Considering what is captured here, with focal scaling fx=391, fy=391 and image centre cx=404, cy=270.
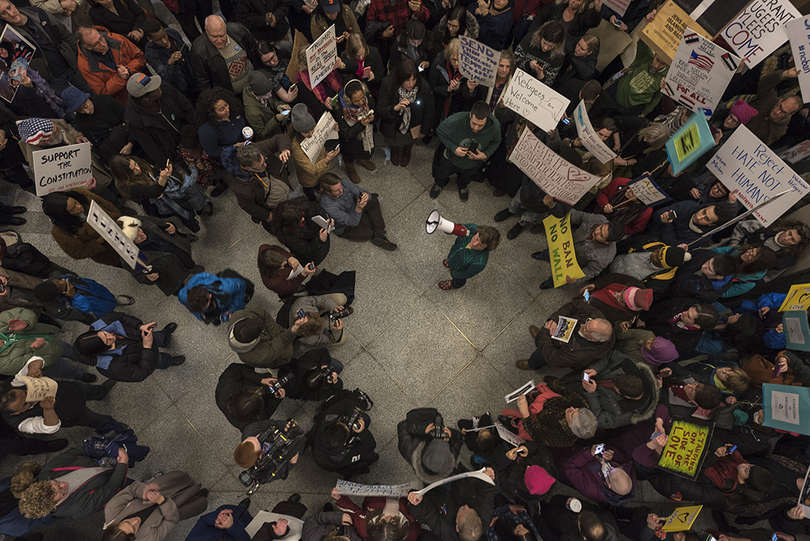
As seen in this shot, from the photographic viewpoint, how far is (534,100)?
4.42 m

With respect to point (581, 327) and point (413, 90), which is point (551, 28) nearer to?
point (413, 90)

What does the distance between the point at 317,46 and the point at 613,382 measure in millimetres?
4802

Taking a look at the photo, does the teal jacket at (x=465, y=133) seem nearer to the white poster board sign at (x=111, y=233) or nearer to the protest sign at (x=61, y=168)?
the white poster board sign at (x=111, y=233)

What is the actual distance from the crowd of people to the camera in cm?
3

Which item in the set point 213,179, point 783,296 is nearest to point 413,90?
point 213,179

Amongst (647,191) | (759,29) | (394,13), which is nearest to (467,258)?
(647,191)

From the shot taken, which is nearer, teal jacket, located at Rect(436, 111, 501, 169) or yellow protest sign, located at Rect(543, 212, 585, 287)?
yellow protest sign, located at Rect(543, 212, 585, 287)

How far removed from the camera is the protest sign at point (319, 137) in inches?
180

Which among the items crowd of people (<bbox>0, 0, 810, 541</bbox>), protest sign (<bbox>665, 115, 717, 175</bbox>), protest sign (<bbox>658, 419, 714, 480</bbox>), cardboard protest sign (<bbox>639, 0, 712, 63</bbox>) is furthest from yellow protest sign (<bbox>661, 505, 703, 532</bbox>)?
cardboard protest sign (<bbox>639, 0, 712, 63</bbox>)

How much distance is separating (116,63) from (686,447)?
7966 millimetres

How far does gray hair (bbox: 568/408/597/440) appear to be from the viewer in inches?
139

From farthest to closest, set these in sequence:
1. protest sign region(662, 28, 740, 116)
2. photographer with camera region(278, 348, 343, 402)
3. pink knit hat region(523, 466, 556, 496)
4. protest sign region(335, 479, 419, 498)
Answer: photographer with camera region(278, 348, 343, 402)
protest sign region(662, 28, 740, 116)
pink knit hat region(523, 466, 556, 496)
protest sign region(335, 479, 419, 498)

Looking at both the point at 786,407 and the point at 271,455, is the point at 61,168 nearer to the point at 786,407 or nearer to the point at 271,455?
the point at 271,455

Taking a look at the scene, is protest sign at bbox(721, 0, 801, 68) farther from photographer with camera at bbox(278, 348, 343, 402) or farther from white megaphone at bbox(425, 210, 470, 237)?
photographer with camera at bbox(278, 348, 343, 402)
